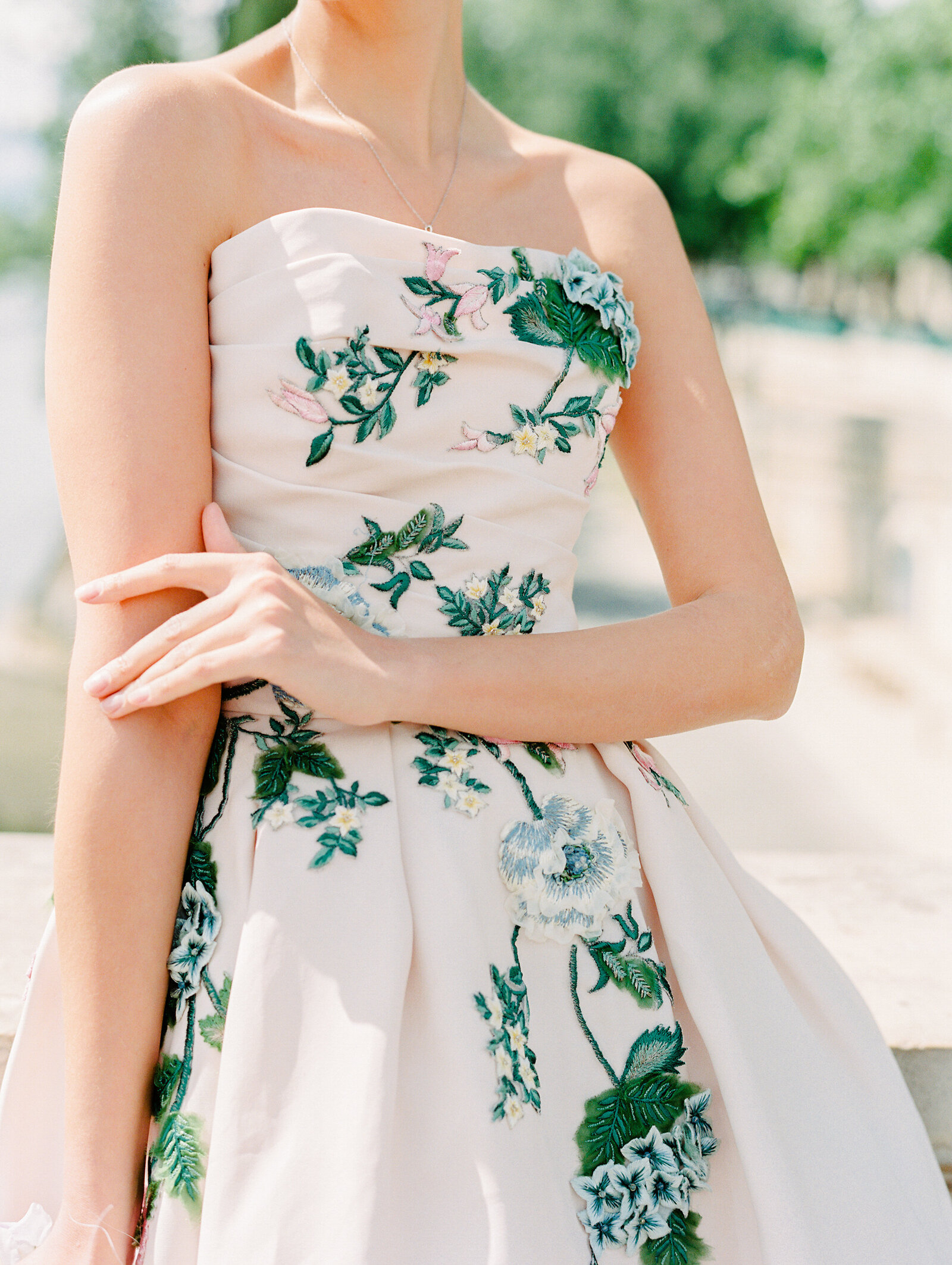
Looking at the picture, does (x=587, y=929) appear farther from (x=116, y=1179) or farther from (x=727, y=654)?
(x=116, y=1179)

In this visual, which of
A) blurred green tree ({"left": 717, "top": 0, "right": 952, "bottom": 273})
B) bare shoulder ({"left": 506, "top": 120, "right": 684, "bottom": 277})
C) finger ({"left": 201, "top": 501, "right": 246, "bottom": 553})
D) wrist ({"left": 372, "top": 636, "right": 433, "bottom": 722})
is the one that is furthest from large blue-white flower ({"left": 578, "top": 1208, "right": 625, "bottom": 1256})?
blurred green tree ({"left": 717, "top": 0, "right": 952, "bottom": 273})

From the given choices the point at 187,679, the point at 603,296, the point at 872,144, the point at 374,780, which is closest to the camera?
the point at 187,679

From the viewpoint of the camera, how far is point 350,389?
114 cm

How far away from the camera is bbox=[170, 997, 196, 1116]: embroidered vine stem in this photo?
1.01m

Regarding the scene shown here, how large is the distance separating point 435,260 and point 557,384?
19 centimetres

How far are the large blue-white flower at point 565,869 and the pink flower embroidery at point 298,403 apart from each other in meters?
0.44

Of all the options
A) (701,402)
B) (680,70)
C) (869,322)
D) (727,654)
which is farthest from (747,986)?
(680,70)

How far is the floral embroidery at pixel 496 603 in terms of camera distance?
118 centimetres

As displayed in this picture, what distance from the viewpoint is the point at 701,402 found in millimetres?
1387

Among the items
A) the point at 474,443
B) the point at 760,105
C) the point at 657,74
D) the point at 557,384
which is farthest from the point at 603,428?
the point at 657,74

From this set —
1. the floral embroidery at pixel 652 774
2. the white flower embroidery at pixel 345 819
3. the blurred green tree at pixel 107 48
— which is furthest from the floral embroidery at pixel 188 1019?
the blurred green tree at pixel 107 48

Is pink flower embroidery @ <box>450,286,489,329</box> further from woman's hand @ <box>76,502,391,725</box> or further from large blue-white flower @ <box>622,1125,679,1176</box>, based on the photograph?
large blue-white flower @ <box>622,1125,679,1176</box>

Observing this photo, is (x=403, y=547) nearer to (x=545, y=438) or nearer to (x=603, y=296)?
(x=545, y=438)

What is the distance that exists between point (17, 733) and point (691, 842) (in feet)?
21.1
